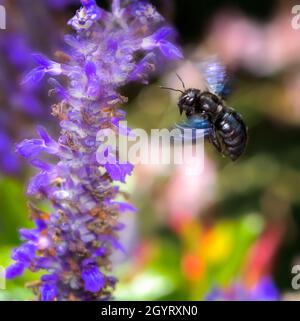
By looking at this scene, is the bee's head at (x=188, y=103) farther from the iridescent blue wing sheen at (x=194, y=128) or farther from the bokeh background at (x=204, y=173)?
the bokeh background at (x=204, y=173)

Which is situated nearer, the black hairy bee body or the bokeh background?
the black hairy bee body

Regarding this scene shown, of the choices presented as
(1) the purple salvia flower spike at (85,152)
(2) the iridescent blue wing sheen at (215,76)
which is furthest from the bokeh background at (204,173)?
(1) the purple salvia flower spike at (85,152)

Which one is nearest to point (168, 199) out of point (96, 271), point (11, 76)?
point (11, 76)

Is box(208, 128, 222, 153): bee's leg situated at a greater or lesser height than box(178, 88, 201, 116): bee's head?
lesser

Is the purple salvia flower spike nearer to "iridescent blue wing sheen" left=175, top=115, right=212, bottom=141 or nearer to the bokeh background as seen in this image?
"iridescent blue wing sheen" left=175, top=115, right=212, bottom=141

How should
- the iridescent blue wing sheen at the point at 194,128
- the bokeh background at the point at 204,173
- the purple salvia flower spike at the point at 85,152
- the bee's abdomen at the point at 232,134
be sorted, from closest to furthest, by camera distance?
the purple salvia flower spike at the point at 85,152, the iridescent blue wing sheen at the point at 194,128, the bee's abdomen at the point at 232,134, the bokeh background at the point at 204,173

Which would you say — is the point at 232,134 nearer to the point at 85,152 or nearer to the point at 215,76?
the point at 215,76

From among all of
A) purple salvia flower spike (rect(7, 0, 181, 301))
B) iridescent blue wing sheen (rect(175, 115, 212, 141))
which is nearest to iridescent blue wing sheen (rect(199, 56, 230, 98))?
iridescent blue wing sheen (rect(175, 115, 212, 141))
